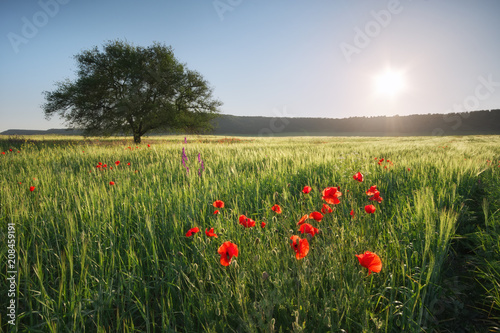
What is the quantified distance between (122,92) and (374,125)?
78.7 metres

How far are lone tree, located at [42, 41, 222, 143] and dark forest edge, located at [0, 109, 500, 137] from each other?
4945cm

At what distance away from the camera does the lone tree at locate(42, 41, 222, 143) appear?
18141mm

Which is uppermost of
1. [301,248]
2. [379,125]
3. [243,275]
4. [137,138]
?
[379,125]

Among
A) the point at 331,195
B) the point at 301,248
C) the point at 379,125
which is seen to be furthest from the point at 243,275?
the point at 379,125

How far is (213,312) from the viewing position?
3.80ft

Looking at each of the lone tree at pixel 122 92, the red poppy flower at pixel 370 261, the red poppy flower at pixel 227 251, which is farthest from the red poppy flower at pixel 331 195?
the lone tree at pixel 122 92

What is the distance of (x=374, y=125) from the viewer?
251 feet

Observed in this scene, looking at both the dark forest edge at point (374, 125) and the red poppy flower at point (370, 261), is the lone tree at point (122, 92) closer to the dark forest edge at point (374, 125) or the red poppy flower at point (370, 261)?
the red poppy flower at point (370, 261)

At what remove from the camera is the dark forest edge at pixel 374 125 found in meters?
69.4

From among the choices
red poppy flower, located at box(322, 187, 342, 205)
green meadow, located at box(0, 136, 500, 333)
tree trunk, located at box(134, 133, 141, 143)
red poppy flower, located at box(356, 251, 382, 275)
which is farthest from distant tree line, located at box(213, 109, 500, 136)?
red poppy flower, located at box(356, 251, 382, 275)

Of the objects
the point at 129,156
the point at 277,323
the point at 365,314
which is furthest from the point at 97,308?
the point at 129,156

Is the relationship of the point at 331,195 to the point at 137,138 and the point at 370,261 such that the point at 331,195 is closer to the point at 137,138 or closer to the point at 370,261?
the point at 370,261

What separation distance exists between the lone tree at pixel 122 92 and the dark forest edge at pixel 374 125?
49.5m

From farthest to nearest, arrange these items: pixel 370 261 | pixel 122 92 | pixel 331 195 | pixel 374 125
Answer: pixel 374 125 → pixel 122 92 → pixel 331 195 → pixel 370 261
